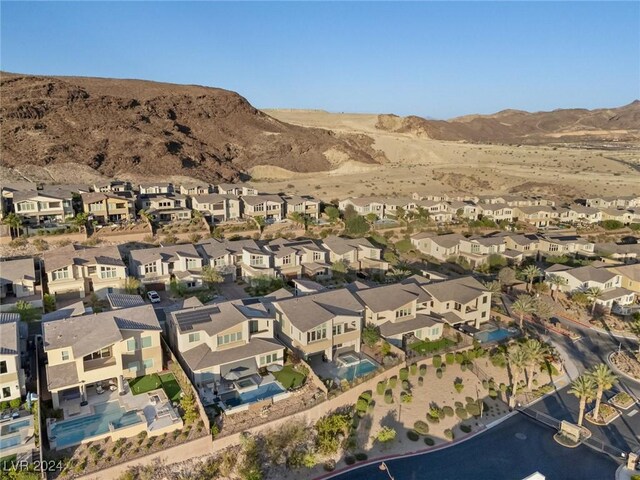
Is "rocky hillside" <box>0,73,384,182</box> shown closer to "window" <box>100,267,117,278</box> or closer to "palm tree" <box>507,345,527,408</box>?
"window" <box>100,267,117,278</box>

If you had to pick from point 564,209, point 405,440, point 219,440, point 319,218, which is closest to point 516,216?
point 564,209

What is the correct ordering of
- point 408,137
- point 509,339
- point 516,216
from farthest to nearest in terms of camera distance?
point 408,137 → point 516,216 → point 509,339

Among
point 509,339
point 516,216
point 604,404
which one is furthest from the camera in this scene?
point 516,216

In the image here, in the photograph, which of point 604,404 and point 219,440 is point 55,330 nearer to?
point 219,440

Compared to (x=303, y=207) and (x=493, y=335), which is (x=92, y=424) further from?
(x=303, y=207)

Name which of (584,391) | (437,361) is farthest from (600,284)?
(437,361)

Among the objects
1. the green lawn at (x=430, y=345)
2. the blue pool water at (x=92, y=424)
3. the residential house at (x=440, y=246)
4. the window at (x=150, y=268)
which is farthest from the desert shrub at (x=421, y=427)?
the residential house at (x=440, y=246)
